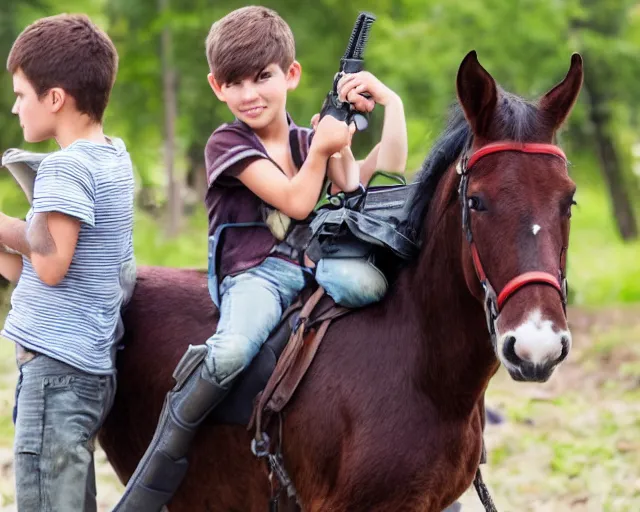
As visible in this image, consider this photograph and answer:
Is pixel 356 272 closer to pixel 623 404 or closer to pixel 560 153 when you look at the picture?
pixel 560 153

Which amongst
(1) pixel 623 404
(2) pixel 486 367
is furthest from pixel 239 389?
(1) pixel 623 404

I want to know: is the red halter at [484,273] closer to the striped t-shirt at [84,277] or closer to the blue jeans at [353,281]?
the blue jeans at [353,281]

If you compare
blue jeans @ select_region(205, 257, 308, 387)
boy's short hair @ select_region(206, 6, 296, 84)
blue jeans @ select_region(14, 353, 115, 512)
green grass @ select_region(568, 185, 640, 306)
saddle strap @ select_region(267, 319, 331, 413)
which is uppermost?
boy's short hair @ select_region(206, 6, 296, 84)

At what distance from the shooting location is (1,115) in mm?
12836

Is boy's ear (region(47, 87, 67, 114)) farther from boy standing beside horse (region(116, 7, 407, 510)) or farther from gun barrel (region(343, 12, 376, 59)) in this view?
gun barrel (region(343, 12, 376, 59))

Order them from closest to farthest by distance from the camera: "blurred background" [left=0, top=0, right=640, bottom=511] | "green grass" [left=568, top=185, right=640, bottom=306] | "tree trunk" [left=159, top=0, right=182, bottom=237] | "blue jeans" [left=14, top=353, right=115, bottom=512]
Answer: "blue jeans" [left=14, top=353, right=115, bottom=512] < "blurred background" [left=0, top=0, right=640, bottom=511] < "tree trunk" [left=159, top=0, right=182, bottom=237] < "green grass" [left=568, top=185, right=640, bottom=306]

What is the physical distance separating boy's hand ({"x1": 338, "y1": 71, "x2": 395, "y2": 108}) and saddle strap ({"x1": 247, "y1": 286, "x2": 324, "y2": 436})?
68 centimetres

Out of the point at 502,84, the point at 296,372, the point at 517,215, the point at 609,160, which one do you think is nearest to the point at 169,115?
the point at 502,84

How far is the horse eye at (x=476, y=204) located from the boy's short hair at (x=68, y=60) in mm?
1334

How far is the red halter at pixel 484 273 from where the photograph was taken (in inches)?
104

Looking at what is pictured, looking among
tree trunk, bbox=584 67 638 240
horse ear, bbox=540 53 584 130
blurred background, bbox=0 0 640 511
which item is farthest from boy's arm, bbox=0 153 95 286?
tree trunk, bbox=584 67 638 240

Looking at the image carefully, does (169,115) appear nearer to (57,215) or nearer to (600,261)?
(600,261)

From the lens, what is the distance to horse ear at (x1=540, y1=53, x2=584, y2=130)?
113 inches

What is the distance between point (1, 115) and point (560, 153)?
11.1 meters
